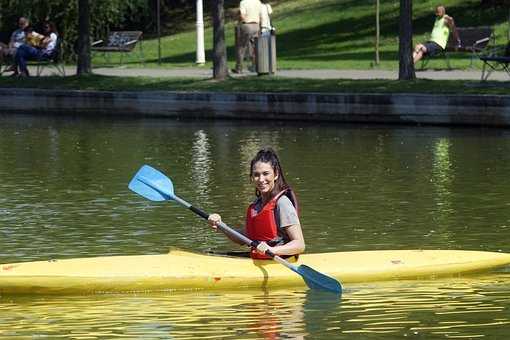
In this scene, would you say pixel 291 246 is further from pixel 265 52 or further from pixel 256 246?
pixel 265 52

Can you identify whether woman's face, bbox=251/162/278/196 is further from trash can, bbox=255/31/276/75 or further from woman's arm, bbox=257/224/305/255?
trash can, bbox=255/31/276/75

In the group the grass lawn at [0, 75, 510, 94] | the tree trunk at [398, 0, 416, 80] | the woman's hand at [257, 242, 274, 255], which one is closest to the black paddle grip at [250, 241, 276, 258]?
the woman's hand at [257, 242, 274, 255]

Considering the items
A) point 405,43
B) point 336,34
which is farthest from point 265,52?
point 336,34

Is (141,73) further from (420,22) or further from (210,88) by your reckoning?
(420,22)

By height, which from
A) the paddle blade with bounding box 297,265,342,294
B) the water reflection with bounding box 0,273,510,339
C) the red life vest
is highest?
the red life vest

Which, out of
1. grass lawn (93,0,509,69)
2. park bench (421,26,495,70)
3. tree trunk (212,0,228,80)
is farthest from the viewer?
grass lawn (93,0,509,69)

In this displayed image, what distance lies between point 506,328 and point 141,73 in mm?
24476

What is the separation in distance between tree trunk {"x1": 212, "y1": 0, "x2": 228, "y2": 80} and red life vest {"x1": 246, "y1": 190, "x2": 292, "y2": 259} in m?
17.8

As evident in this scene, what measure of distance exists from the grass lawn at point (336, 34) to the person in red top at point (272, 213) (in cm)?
2145

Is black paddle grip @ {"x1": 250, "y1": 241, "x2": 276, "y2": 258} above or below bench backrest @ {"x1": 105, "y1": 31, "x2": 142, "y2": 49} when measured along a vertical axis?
below

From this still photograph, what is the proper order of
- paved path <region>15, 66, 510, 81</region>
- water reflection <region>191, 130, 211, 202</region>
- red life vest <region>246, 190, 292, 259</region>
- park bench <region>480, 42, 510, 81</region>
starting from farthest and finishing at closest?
paved path <region>15, 66, 510, 81</region>, park bench <region>480, 42, 510, 81</region>, water reflection <region>191, 130, 211, 202</region>, red life vest <region>246, 190, 292, 259</region>

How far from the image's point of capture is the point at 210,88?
30234 millimetres

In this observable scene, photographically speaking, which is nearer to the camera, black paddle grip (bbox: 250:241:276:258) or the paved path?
black paddle grip (bbox: 250:241:276:258)

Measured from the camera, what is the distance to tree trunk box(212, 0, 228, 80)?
100 feet
